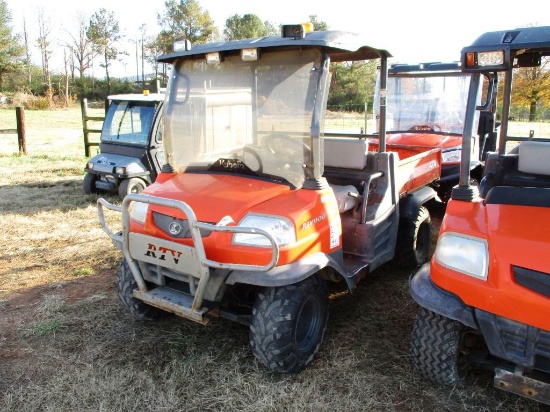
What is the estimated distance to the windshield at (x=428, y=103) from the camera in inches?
263

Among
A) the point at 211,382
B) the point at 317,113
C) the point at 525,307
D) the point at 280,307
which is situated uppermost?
the point at 317,113

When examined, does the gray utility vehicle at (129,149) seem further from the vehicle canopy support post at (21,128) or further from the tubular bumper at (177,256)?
the vehicle canopy support post at (21,128)

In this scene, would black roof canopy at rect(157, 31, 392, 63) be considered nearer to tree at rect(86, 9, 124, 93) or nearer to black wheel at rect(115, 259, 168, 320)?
black wheel at rect(115, 259, 168, 320)

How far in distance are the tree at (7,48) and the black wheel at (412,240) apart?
38.0m

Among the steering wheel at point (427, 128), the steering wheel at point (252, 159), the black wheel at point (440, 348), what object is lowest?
the black wheel at point (440, 348)

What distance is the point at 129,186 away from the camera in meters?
7.39

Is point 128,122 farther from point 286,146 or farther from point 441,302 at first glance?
point 441,302

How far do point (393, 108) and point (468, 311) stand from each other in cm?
520

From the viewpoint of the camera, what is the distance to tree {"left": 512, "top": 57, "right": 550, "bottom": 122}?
4.43m

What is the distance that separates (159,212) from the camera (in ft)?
10.1

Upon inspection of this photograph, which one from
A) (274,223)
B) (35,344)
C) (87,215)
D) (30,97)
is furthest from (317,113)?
(30,97)

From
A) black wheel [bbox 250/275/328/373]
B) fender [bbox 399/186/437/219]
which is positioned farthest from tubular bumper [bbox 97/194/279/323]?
fender [bbox 399/186/437/219]

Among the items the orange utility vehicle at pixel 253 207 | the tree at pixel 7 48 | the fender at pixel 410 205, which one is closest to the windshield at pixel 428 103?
the fender at pixel 410 205

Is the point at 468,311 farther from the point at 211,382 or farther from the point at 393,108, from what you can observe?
the point at 393,108
